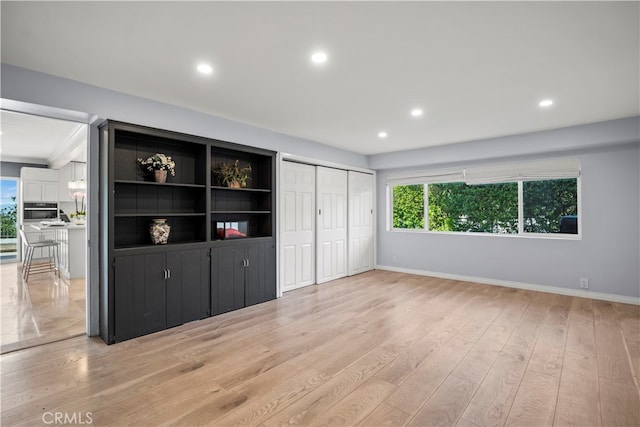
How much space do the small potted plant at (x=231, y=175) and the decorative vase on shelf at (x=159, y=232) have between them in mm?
929

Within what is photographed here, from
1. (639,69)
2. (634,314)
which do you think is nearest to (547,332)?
(634,314)

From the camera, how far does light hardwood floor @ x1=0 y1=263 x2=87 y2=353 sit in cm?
314

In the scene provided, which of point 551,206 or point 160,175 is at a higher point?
point 160,175

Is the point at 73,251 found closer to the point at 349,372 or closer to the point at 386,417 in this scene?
the point at 349,372

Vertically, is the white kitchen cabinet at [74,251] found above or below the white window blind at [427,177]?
below

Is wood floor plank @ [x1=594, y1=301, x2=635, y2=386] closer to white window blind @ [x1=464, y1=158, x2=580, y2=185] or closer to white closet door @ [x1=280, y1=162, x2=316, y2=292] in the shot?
white window blind @ [x1=464, y1=158, x2=580, y2=185]

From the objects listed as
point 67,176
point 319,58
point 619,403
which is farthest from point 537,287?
point 67,176

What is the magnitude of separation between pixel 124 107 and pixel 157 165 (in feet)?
2.08

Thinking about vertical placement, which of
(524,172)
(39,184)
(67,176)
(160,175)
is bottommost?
(160,175)

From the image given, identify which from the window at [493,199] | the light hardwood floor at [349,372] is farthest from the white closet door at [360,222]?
the light hardwood floor at [349,372]

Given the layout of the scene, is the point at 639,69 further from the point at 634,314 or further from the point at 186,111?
the point at 186,111

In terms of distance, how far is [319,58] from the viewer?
248 centimetres

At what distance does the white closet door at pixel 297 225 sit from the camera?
16.2 ft

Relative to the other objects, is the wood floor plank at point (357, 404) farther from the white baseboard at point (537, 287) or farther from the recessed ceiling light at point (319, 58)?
the white baseboard at point (537, 287)
